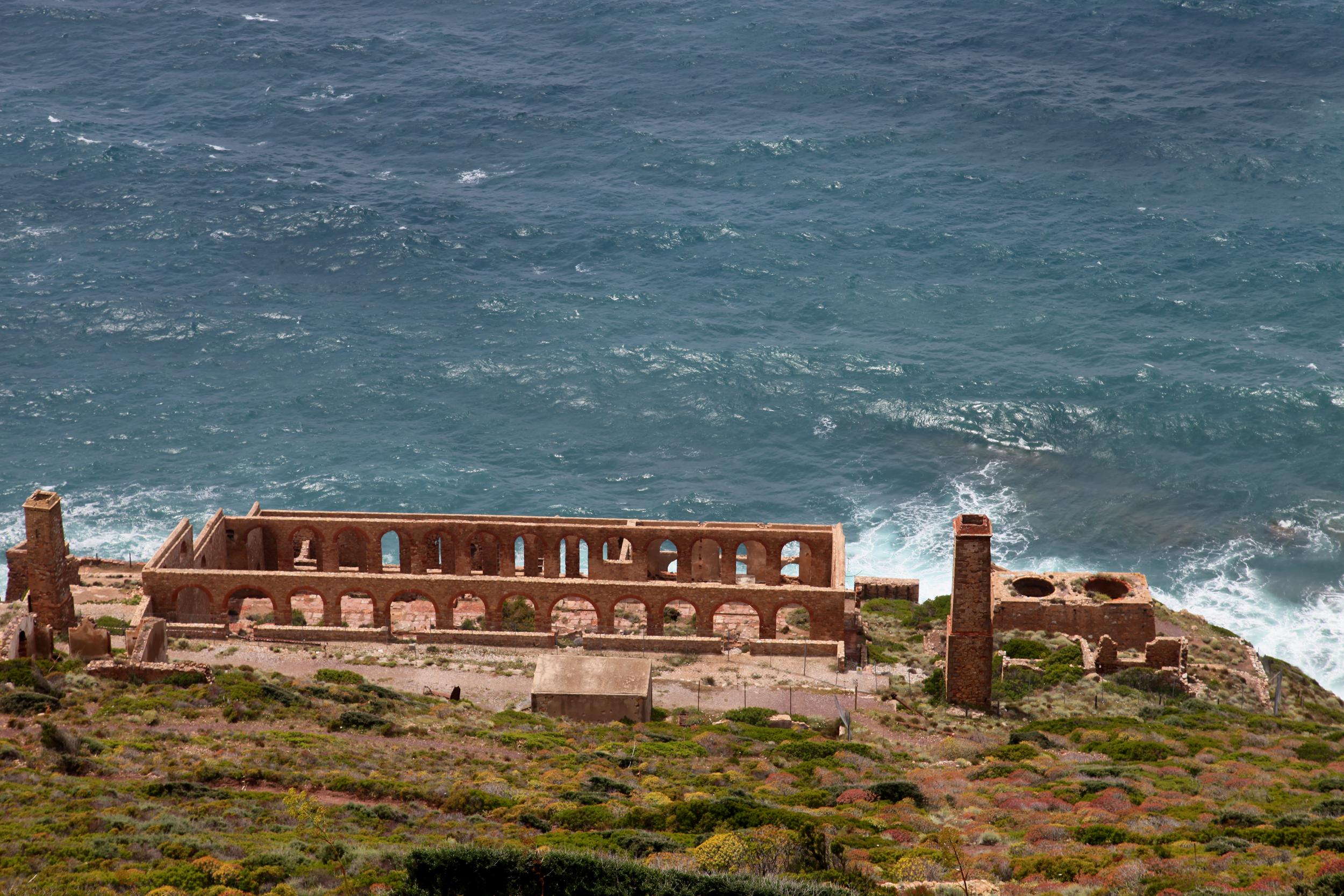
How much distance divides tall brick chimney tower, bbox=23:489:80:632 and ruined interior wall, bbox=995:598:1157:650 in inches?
1578

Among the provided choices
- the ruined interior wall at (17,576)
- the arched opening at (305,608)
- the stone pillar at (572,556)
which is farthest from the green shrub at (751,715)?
the ruined interior wall at (17,576)

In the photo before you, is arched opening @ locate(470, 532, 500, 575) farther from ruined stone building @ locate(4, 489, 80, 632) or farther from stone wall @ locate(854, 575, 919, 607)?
ruined stone building @ locate(4, 489, 80, 632)

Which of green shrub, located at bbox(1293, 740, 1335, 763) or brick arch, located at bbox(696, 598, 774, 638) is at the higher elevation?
brick arch, located at bbox(696, 598, 774, 638)

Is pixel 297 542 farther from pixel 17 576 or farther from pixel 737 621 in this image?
pixel 737 621

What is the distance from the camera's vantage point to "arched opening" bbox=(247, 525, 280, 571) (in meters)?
75.2

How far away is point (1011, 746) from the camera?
184 feet

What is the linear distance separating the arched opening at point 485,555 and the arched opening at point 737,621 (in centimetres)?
1117

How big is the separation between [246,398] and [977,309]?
49.8 metres

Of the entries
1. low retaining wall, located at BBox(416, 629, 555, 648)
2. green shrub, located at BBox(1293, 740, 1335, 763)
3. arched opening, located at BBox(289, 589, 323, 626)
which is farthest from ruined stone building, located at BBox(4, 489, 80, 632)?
green shrub, located at BBox(1293, 740, 1335, 763)

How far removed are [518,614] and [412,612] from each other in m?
5.31

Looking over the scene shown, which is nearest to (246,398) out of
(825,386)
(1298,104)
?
(825,386)

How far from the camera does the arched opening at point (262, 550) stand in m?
75.2

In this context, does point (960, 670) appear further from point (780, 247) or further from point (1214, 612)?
point (780, 247)

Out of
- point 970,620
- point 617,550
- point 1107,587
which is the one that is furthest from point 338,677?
point 1107,587
